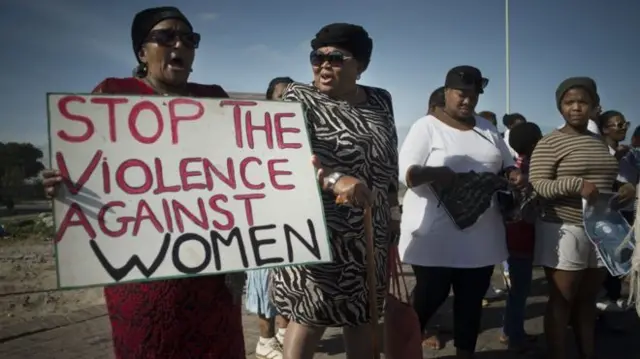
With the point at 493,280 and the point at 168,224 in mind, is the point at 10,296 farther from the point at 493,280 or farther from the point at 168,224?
the point at 493,280

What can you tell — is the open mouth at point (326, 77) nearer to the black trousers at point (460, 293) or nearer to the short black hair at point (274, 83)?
the short black hair at point (274, 83)

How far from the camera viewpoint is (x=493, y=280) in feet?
17.9

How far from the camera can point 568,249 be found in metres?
2.63

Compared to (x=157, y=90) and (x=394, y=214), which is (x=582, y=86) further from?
(x=157, y=90)

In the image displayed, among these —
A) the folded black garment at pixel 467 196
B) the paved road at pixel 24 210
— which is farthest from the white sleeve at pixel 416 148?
the paved road at pixel 24 210

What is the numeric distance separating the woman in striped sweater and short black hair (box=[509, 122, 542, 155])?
611mm

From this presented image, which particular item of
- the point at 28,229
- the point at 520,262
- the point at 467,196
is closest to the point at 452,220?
the point at 467,196

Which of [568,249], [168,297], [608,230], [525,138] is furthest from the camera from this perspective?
[525,138]

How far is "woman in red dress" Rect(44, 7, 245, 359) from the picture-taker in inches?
57.9

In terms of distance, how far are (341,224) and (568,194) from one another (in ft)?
5.09

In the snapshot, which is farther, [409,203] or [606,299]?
[606,299]

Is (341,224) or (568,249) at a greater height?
(341,224)

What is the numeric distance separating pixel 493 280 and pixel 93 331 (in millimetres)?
4465

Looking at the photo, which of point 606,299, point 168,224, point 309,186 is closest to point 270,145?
point 309,186
